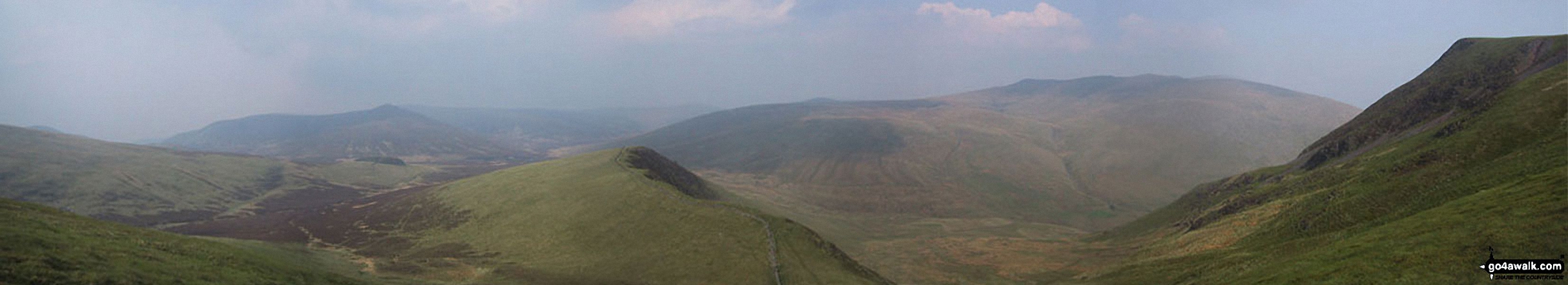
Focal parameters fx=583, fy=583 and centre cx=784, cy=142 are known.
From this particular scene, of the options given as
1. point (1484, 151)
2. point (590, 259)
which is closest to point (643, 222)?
point (590, 259)

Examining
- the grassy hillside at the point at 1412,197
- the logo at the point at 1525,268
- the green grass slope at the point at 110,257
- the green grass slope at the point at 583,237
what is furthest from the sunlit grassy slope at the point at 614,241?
the logo at the point at 1525,268

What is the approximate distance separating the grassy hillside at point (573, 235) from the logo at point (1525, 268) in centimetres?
5270

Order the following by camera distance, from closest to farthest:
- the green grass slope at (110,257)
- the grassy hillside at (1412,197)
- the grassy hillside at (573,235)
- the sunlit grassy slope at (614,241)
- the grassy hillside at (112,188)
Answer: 1. the green grass slope at (110,257)
2. the grassy hillside at (1412,197)
3. the sunlit grassy slope at (614,241)
4. the grassy hillside at (573,235)
5. the grassy hillside at (112,188)

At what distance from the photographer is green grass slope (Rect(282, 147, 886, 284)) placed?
72.6m

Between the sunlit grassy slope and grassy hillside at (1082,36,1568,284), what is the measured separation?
4424 centimetres

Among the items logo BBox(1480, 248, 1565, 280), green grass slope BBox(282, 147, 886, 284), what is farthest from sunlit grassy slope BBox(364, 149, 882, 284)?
logo BBox(1480, 248, 1565, 280)

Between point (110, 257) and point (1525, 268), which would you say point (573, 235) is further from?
point (1525, 268)

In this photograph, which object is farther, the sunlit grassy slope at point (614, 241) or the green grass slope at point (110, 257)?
the sunlit grassy slope at point (614, 241)

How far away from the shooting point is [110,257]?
34156 mm

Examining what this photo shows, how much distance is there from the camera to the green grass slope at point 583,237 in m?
72.6

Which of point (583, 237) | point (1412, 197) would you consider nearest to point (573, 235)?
point (583, 237)

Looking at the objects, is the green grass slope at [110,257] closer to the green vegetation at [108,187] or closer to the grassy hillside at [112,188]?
the grassy hillside at [112,188]

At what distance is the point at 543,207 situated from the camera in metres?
104

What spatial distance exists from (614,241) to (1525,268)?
8404 cm
